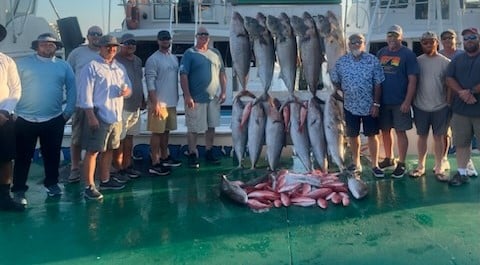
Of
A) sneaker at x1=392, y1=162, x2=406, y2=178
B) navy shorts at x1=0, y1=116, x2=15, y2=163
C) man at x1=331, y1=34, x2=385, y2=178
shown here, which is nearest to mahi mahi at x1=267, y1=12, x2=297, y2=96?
man at x1=331, y1=34, x2=385, y2=178

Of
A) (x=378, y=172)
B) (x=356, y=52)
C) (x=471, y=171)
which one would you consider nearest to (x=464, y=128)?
(x=471, y=171)

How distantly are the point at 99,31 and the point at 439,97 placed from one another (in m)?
3.86

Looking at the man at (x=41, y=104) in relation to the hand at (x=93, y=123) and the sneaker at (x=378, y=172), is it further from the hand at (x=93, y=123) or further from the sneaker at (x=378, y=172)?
the sneaker at (x=378, y=172)

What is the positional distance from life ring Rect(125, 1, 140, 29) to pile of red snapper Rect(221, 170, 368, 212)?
7.75 meters

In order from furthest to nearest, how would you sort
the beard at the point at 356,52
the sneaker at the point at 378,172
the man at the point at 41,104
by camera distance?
the sneaker at the point at 378,172
the beard at the point at 356,52
the man at the point at 41,104

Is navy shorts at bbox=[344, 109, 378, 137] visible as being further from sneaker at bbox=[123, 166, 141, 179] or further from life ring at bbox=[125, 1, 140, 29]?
life ring at bbox=[125, 1, 140, 29]

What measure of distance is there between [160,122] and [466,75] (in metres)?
3.46

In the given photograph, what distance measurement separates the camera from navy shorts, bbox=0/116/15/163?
5.00 metres

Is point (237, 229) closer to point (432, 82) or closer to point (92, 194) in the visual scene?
point (92, 194)

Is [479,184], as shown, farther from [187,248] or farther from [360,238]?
[187,248]

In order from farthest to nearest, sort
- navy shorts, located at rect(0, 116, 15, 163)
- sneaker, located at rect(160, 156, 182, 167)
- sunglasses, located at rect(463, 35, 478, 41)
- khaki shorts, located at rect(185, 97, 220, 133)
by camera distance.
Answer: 1. sneaker, located at rect(160, 156, 182, 167)
2. khaki shorts, located at rect(185, 97, 220, 133)
3. sunglasses, located at rect(463, 35, 478, 41)
4. navy shorts, located at rect(0, 116, 15, 163)

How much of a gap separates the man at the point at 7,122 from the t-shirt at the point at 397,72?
3.81m

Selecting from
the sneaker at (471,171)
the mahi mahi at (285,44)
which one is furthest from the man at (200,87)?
the sneaker at (471,171)

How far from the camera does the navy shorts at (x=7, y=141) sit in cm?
500
